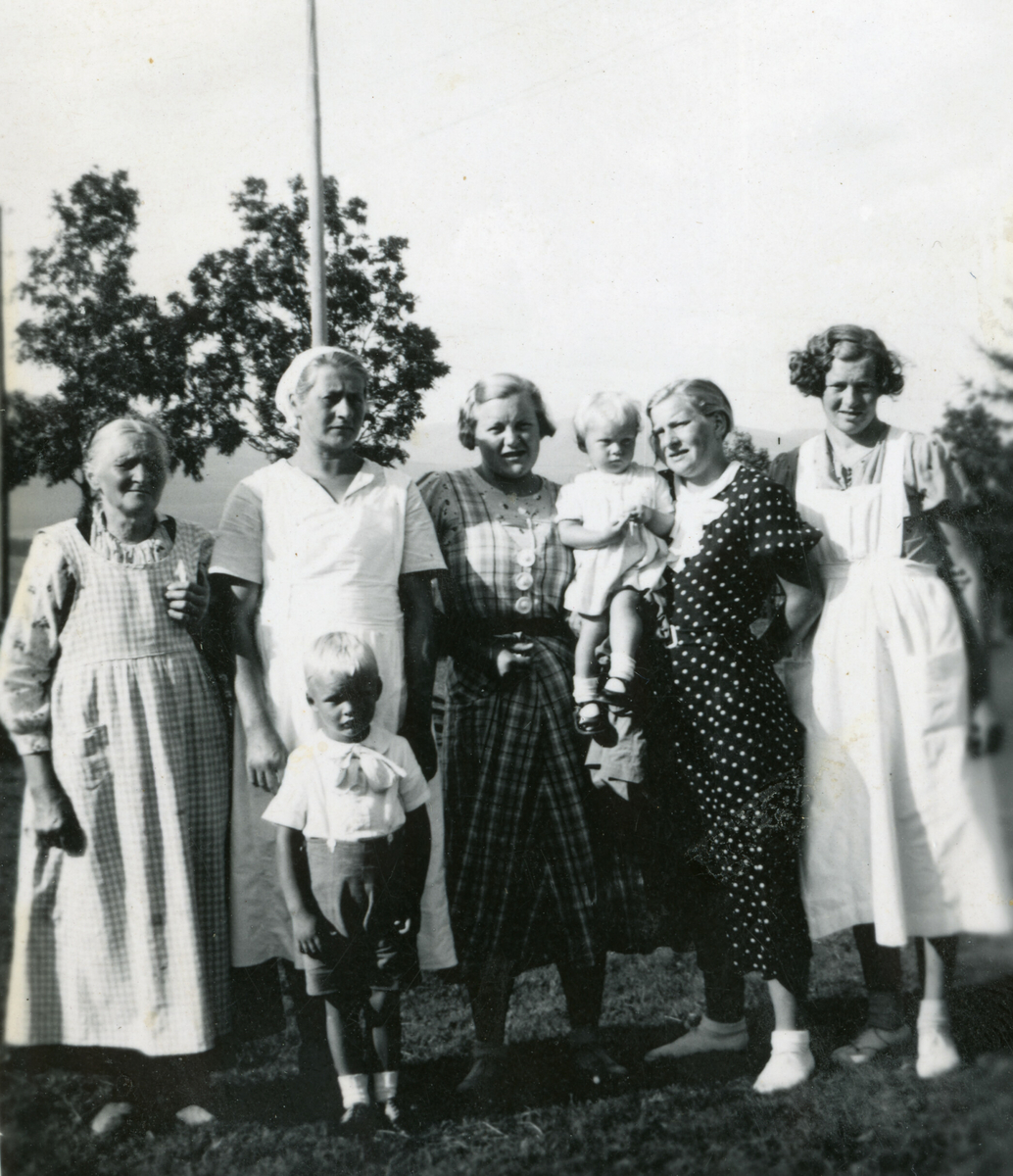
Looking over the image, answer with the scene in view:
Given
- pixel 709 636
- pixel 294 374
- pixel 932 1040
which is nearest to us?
pixel 294 374

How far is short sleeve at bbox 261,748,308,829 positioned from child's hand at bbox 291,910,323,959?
0.93 feet

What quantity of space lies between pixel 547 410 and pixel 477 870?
160 centimetres

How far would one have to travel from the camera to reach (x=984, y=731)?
12.4 ft

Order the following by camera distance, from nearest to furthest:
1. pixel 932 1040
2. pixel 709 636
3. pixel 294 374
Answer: pixel 294 374 → pixel 709 636 → pixel 932 1040

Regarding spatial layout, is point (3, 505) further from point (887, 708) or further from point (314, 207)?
point (887, 708)

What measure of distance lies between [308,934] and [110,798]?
0.76m

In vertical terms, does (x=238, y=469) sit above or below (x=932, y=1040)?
above

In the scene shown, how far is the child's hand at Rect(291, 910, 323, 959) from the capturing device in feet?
10.8

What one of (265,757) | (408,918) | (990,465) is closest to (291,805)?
(265,757)

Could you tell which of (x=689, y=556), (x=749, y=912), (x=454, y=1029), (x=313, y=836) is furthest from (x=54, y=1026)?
(x=689, y=556)

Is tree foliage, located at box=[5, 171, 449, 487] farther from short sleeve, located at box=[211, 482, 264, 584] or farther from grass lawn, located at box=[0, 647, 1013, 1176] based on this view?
grass lawn, located at box=[0, 647, 1013, 1176]

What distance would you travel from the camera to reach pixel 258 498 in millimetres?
3432

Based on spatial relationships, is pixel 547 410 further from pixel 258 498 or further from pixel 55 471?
pixel 55 471

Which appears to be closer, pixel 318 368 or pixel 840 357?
pixel 318 368
